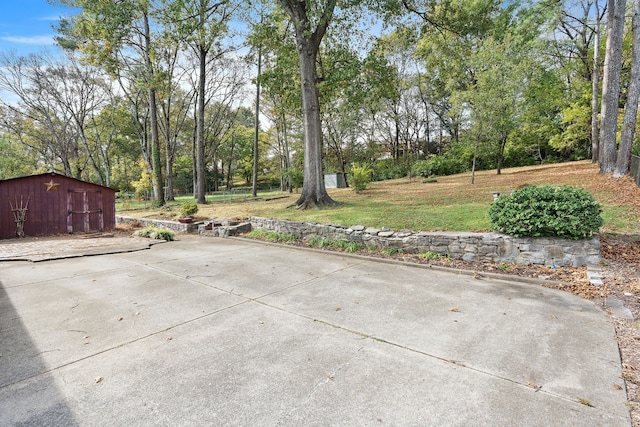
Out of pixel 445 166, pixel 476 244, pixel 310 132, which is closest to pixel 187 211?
pixel 310 132

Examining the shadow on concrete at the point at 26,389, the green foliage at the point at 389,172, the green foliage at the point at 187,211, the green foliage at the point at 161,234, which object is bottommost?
the shadow on concrete at the point at 26,389

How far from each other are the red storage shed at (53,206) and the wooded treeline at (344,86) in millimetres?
4801

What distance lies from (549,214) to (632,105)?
8.75 m

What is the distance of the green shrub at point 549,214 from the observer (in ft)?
15.0

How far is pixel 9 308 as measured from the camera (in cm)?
373

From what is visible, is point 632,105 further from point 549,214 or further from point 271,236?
point 271,236

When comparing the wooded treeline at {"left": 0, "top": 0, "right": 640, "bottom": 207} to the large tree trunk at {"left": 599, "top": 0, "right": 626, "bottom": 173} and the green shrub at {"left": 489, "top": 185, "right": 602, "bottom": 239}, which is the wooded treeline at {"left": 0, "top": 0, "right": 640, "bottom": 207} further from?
the green shrub at {"left": 489, "top": 185, "right": 602, "bottom": 239}

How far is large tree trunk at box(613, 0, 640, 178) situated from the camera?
31.0 feet

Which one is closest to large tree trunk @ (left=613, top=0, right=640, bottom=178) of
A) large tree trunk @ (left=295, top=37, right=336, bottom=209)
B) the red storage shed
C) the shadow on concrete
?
large tree trunk @ (left=295, top=37, right=336, bottom=209)

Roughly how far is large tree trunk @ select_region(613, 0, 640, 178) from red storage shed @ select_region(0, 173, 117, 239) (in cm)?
1873

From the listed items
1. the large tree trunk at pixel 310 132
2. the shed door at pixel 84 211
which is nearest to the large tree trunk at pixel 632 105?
the large tree trunk at pixel 310 132

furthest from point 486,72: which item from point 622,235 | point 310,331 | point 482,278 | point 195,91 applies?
point 195,91

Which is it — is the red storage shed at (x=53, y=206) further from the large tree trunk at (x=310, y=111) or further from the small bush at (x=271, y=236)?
the large tree trunk at (x=310, y=111)

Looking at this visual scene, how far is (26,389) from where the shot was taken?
85.6 inches
